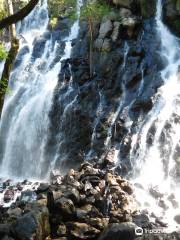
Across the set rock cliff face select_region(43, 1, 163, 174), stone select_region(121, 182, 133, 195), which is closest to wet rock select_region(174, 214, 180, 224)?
stone select_region(121, 182, 133, 195)

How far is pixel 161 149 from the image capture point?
2197 cm

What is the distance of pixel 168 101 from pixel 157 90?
3.63ft

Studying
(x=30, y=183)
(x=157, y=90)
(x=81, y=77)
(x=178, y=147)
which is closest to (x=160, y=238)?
(x=178, y=147)

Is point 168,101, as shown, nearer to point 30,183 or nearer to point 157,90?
point 157,90

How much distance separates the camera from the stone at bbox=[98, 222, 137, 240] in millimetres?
12209

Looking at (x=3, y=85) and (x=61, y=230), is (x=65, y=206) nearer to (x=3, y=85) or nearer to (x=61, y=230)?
(x=61, y=230)

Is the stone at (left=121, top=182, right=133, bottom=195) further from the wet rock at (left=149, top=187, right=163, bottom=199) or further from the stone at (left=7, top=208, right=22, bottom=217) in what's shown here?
the stone at (left=7, top=208, right=22, bottom=217)

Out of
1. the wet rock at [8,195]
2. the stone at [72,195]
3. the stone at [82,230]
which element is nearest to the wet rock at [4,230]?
the stone at [82,230]

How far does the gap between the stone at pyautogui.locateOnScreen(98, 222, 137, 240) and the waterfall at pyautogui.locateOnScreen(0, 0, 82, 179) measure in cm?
1174

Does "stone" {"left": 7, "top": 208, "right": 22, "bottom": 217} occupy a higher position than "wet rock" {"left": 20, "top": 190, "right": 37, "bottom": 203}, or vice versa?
"wet rock" {"left": 20, "top": 190, "right": 37, "bottom": 203}

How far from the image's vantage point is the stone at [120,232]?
1221 centimetres

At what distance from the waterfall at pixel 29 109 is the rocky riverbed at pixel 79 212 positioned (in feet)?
17.3

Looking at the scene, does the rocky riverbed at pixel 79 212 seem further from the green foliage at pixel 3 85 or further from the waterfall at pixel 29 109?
the waterfall at pixel 29 109

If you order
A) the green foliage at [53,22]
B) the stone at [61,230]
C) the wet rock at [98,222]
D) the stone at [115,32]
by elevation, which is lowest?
the stone at [61,230]
